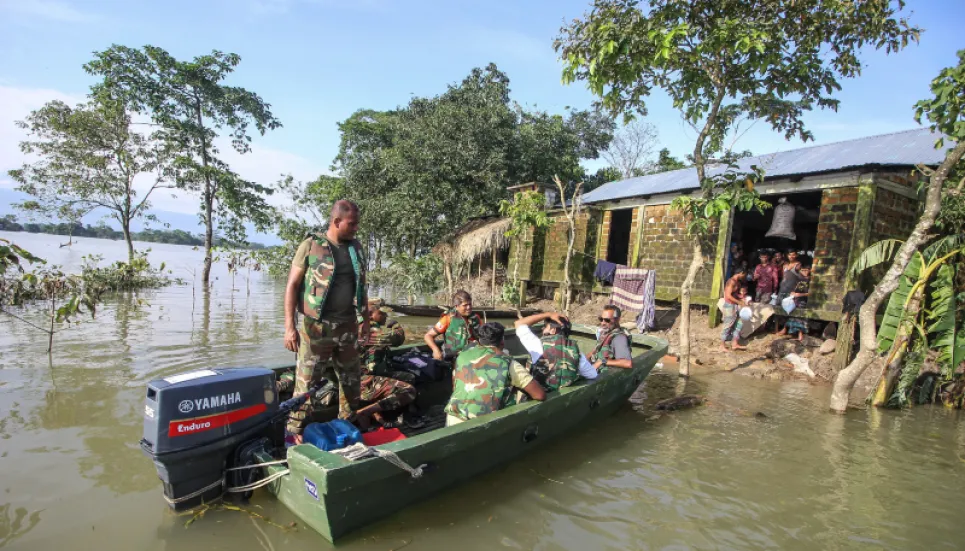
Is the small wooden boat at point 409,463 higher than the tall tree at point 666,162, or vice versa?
the tall tree at point 666,162

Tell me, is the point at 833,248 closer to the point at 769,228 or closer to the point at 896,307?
the point at 896,307

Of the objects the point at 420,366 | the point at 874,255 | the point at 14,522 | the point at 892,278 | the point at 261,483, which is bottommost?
the point at 14,522

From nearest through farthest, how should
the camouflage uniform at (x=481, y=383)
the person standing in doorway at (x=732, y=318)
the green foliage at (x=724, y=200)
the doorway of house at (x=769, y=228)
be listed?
the camouflage uniform at (x=481, y=383) < the green foliage at (x=724, y=200) < the person standing in doorway at (x=732, y=318) < the doorway of house at (x=769, y=228)

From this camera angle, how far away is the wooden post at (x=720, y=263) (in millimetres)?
9367

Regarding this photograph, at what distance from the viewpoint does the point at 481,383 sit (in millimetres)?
3635

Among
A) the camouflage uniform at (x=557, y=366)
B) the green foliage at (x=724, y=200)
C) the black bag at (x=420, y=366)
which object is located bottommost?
the black bag at (x=420, y=366)

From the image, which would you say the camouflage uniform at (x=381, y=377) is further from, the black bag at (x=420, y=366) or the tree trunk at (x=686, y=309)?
the tree trunk at (x=686, y=309)

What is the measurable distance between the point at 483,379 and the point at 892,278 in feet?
16.2

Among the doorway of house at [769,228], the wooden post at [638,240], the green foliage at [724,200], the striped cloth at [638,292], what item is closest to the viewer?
the green foliage at [724,200]

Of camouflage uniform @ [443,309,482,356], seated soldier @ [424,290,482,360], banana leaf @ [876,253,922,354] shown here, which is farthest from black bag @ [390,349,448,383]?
banana leaf @ [876,253,922,354]

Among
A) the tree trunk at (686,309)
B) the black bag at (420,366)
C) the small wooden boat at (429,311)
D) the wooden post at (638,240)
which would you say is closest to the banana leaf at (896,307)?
the tree trunk at (686,309)

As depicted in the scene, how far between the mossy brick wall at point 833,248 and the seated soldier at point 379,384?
680cm

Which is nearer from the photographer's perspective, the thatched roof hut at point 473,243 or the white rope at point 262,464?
the white rope at point 262,464

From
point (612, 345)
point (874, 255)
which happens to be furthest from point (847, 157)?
point (612, 345)
